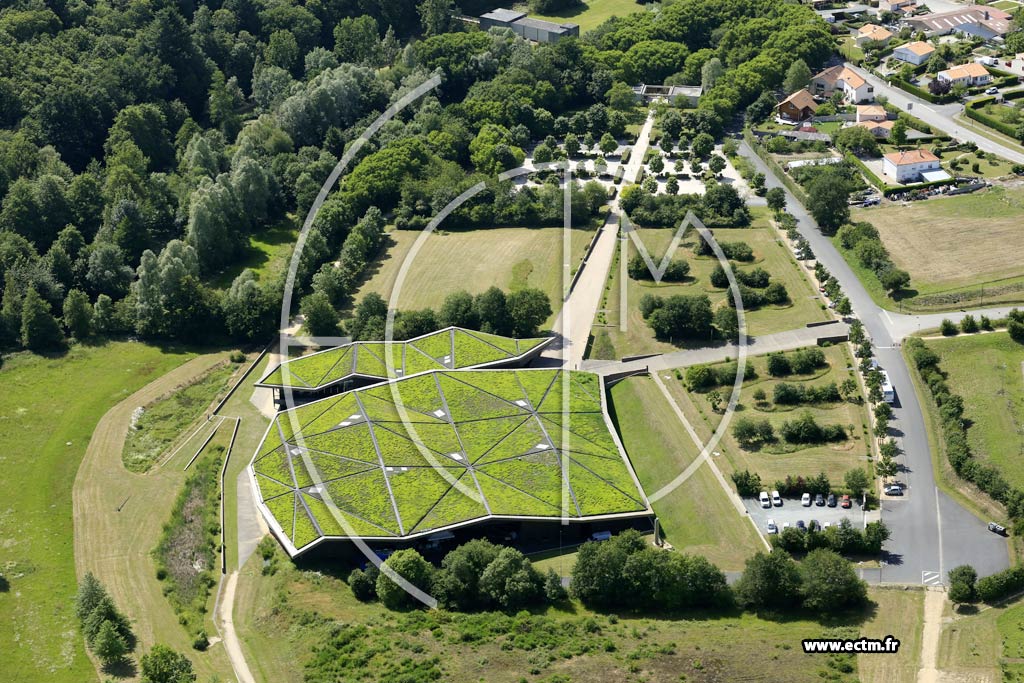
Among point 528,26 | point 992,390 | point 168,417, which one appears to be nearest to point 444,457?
point 168,417

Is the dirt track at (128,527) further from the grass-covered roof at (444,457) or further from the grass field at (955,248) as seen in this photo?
the grass field at (955,248)

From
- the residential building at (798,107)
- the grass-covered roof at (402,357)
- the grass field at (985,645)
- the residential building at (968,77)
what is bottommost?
the grass field at (985,645)

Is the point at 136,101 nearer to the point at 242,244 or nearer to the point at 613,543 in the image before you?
the point at 242,244

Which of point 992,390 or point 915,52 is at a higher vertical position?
point 915,52

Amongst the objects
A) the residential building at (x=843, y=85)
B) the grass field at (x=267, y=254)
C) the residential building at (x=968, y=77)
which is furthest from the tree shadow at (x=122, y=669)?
the residential building at (x=968, y=77)

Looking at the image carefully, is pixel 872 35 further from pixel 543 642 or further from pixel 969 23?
pixel 543 642

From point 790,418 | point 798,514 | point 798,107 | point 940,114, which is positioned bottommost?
point 798,514
